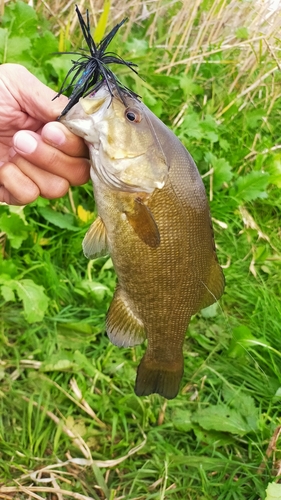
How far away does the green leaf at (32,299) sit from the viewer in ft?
6.50

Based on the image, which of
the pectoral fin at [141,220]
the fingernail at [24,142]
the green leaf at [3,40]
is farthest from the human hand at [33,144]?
the green leaf at [3,40]

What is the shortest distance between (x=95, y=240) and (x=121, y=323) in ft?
1.01

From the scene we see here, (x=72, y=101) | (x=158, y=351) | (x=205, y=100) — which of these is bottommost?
(x=158, y=351)

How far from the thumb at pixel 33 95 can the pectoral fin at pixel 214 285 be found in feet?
2.02

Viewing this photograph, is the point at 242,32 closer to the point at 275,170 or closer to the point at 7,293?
the point at 275,170

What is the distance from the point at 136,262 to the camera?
4.26 feet

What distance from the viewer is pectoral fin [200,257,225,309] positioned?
1.43 metres

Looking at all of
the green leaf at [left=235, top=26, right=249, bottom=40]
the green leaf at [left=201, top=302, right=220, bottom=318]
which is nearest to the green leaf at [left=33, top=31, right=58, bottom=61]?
the green leaf at [left=235, top=26, right=249, bottom=40]

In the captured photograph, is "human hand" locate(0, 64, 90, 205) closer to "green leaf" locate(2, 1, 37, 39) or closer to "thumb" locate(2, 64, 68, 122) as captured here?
"thumb" locate(2, 64, 68, 122)

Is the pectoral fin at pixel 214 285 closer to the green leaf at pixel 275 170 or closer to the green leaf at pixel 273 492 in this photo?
the green leaf at pixel 273 492

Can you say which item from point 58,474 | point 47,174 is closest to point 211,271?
point 47,174

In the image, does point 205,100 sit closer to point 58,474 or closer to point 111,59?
point 111,59

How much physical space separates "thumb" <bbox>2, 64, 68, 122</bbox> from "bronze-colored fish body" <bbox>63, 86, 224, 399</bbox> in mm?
140

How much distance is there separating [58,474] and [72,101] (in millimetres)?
1473
